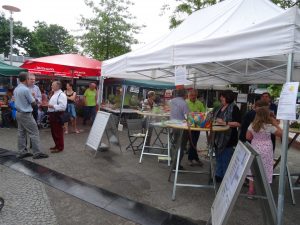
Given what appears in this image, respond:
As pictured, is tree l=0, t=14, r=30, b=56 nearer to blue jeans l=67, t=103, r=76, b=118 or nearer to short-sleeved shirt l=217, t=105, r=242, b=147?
blue jeans l=67, t=103, r=76, b=118

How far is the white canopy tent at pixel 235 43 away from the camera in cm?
301

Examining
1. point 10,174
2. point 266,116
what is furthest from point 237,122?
point 10,174

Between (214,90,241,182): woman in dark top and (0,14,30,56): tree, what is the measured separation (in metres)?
35.8

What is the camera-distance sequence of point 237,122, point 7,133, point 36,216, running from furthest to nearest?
point 7,133 < point 237,122 < point 36,216

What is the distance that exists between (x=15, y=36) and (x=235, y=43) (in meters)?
39.6

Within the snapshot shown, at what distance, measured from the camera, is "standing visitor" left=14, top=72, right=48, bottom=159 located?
5.86m

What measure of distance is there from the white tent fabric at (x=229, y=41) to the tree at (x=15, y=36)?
33088 mm

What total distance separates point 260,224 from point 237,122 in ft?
5.84

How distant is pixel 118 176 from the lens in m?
5.35

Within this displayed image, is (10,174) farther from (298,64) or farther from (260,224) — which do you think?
(298,64)

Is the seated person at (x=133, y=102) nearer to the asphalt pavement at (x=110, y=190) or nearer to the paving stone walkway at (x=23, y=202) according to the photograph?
the asphalt pavement at (x=110, y=190)

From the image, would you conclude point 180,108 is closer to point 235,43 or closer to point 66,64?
point 235,43

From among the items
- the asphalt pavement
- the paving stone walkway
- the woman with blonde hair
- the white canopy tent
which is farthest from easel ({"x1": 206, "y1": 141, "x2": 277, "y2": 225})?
the paving stone walkway

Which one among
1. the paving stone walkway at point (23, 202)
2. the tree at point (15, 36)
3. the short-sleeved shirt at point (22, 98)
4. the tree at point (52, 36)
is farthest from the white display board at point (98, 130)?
the tree at point (52, 36)
